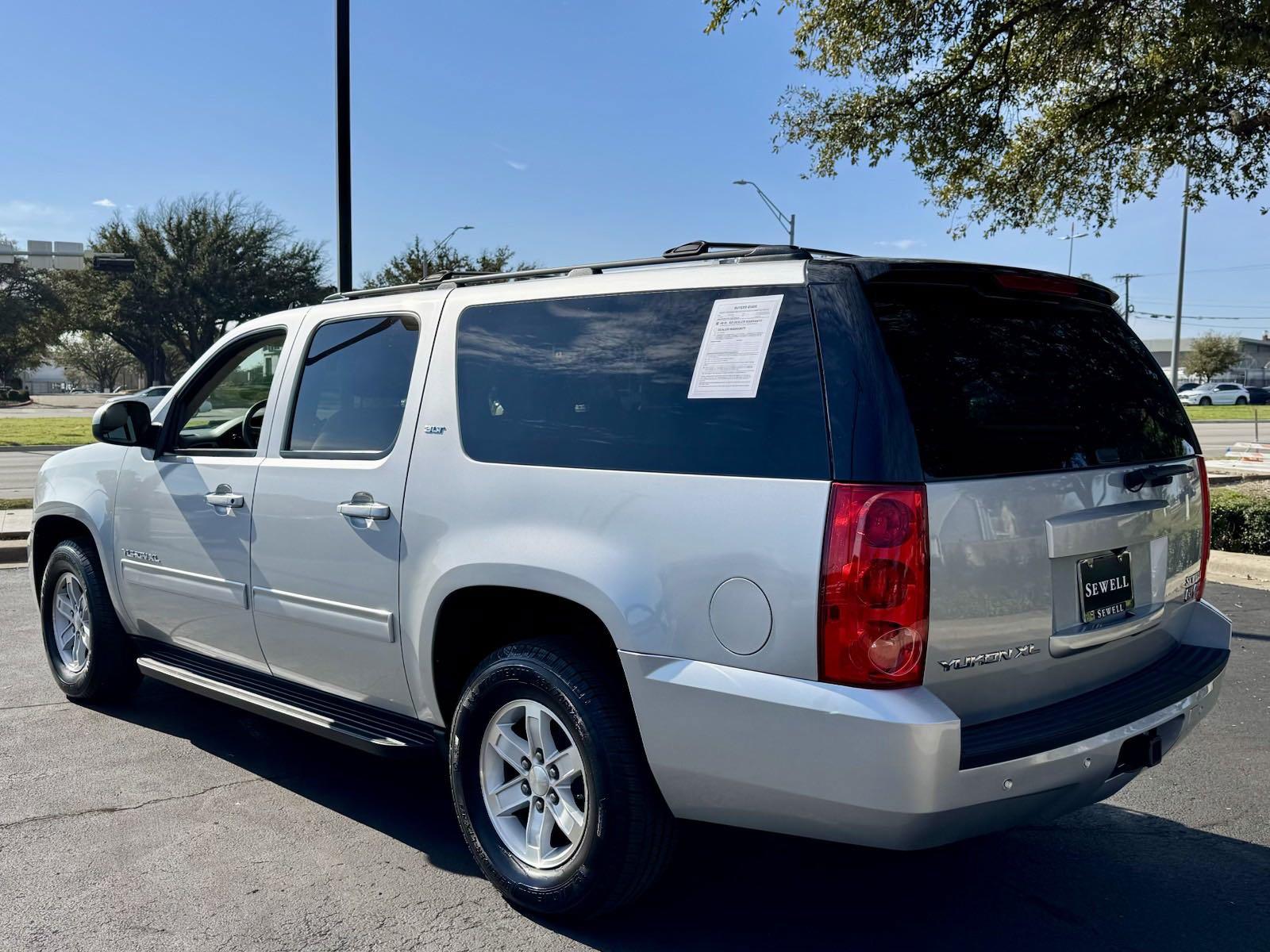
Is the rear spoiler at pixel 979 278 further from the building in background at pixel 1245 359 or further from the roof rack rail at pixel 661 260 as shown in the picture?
the building in background at pixel 1245 359

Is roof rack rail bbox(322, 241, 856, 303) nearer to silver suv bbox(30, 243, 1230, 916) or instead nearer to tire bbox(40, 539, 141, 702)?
silver suv bbox(30, 243, 1230, 916)

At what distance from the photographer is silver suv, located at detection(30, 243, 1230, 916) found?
2744mm

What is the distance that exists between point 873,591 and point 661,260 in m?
1.30

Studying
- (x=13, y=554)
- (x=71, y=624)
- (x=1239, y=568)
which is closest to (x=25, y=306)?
(x=13, y=554)

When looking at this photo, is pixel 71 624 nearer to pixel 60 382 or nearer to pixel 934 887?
pixel 934 887

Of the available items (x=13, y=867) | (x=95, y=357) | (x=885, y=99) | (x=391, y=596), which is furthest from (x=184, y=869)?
(x=95, y=357)

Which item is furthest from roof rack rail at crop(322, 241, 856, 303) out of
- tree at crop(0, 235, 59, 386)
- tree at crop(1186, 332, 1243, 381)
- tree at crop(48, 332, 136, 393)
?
tree at crop(48, 332, 136, 393)

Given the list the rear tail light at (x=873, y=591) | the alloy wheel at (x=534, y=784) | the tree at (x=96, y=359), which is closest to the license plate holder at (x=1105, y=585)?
the rear tail light at (x=873, y=591)

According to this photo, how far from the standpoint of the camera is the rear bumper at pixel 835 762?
2.66m

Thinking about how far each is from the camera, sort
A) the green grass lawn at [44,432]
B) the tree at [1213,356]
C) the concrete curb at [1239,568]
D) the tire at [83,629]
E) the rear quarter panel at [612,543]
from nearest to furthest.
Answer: the rear quarter panel at [612,543] → the tire at [83,629] → the concrete curb at [1239,568] → the green grass lawn at [44,432] → the tree at [1213,356]

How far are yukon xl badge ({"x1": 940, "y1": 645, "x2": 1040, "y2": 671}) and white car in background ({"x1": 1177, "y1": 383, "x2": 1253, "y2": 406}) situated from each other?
64.2 m

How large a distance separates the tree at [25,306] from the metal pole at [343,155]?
46.0 meters

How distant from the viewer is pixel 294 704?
4188 mm

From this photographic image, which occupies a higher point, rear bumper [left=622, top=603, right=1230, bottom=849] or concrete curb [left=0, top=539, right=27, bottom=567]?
rear bumper [left=622, top=603, right=1230, bottom=849]
